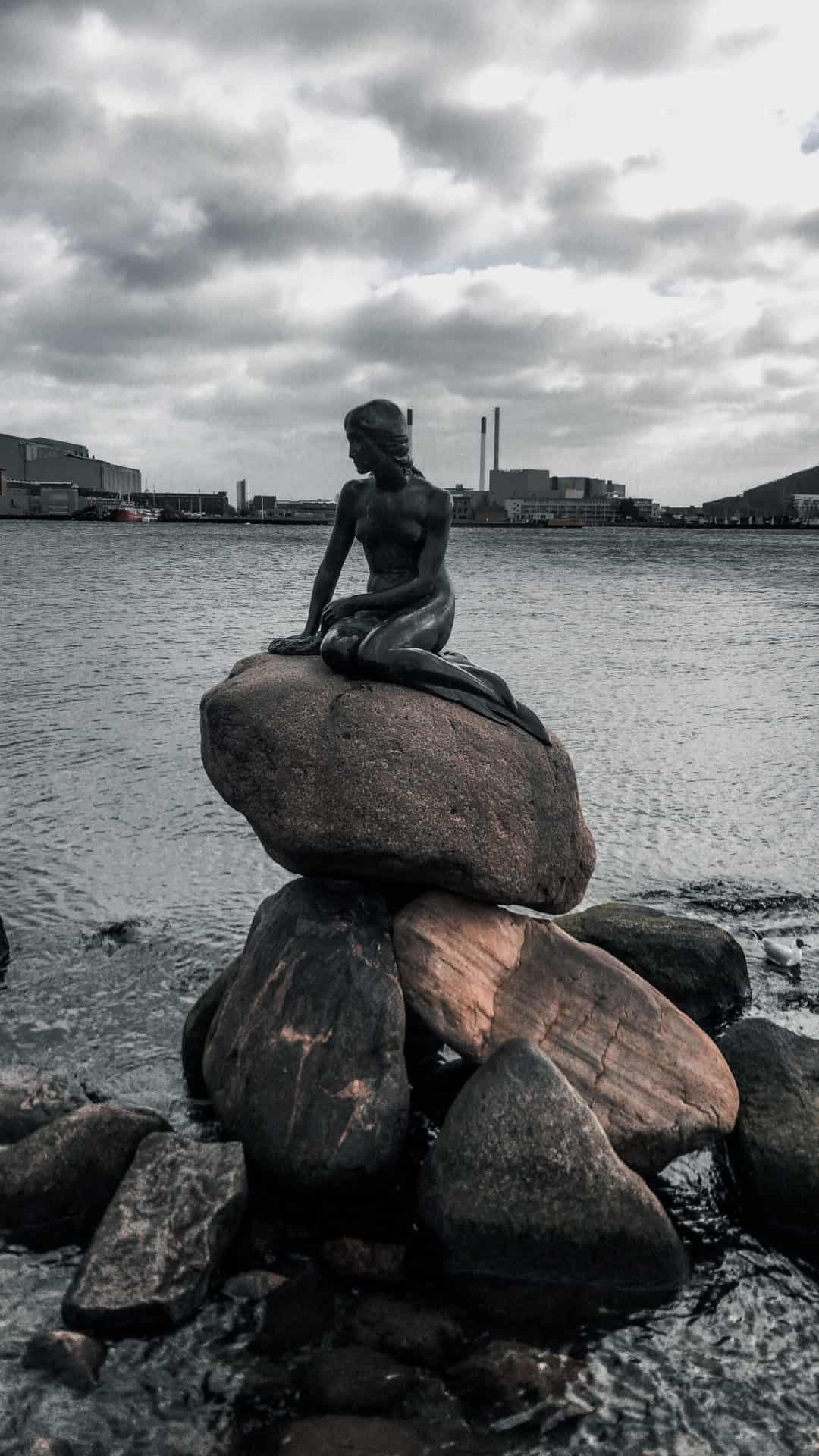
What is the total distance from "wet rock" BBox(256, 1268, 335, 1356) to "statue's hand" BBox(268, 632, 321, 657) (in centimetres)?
446

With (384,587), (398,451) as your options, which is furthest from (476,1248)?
(398,451)

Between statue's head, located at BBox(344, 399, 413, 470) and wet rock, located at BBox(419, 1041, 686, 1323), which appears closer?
wet rock, located at BBox(419, 1041, 686, 1323)

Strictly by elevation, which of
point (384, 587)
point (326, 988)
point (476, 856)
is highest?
point (384, 587)

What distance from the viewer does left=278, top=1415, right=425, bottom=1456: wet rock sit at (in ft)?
15.6

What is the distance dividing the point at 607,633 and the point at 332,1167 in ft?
112

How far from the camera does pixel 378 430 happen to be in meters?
8.35

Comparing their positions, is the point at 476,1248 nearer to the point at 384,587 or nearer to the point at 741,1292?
the point at 741,1292

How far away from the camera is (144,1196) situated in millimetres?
6078

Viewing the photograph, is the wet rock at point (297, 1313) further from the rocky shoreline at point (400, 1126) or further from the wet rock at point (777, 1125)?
the wet rock at point (777, 1125)

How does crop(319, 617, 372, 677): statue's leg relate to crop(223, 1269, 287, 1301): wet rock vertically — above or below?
above

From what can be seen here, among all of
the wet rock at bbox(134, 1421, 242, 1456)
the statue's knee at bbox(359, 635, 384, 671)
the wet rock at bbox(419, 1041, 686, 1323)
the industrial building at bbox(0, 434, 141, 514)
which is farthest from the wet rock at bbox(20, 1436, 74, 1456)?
the industrial building at bbox(0, 434, 141, 514)

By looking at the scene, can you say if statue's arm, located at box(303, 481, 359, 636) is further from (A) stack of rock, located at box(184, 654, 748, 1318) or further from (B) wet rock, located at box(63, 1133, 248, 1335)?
(B) wet rock, located at box(63, 1133, 248, 1335)

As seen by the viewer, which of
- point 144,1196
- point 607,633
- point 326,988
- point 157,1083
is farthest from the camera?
point 607,633

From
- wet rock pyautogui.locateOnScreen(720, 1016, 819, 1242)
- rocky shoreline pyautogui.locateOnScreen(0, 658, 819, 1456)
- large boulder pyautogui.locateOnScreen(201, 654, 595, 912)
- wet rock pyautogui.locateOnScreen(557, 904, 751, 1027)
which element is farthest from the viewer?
wet rock pyautogui.locateOnScreen(557, 904, 751, 1027)
